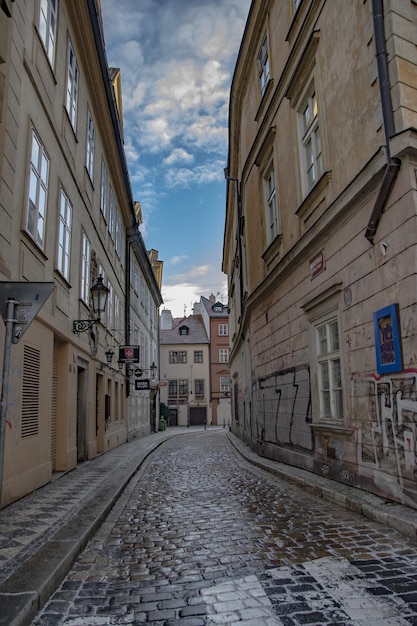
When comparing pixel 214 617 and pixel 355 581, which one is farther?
pixel 355 581

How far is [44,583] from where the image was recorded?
3.71m

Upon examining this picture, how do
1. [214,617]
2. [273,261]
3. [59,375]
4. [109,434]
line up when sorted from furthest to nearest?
1. [109,434]
2. [273,261]
3. [59,375]
4. [214,617]

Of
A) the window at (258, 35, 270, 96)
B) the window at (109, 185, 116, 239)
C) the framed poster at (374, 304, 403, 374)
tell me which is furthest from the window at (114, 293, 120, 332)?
the framed poster at (374, 304, 403, 374)

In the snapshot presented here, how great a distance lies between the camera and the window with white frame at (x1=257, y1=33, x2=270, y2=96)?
13.6 m

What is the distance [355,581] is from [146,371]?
1084 inches

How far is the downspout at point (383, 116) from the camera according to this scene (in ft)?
20.5

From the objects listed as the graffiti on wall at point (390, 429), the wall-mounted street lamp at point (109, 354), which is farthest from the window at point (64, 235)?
the graffiti on wall at point (390, 429)

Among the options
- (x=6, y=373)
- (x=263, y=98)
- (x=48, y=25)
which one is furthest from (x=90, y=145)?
(x=6, y=373)

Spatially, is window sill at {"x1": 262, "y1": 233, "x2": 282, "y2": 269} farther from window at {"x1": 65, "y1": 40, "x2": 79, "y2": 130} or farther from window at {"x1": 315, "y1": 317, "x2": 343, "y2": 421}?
window at {"x1": 65, "y1": 40, "x2": 79, "y2": 130}

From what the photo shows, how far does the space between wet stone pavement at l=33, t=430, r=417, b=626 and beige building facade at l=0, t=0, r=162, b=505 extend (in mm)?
2528

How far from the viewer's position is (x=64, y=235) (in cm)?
1072

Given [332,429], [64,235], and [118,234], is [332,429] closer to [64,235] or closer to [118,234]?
[64,235]

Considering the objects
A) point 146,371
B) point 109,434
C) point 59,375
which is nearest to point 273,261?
point 59,375

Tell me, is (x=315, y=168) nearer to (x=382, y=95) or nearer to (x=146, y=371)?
(x=382, y=95)
